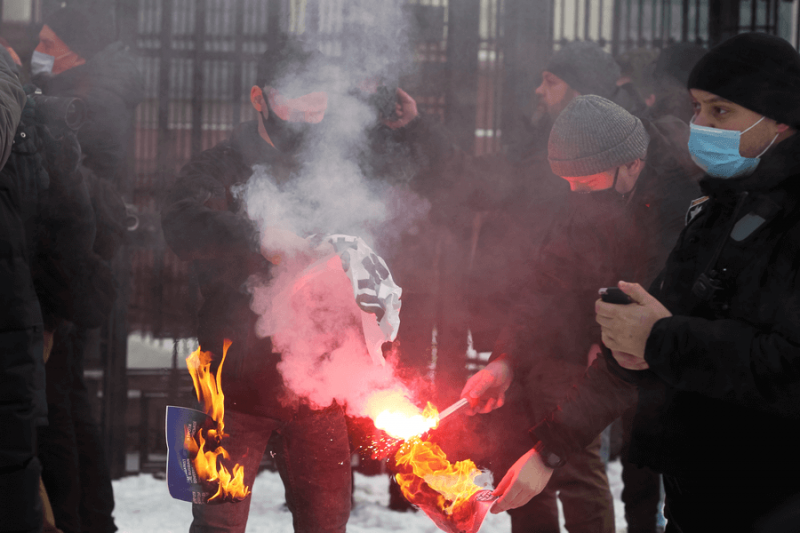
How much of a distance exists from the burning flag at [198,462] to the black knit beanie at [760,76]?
6.58 ft

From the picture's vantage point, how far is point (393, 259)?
4.13 metres

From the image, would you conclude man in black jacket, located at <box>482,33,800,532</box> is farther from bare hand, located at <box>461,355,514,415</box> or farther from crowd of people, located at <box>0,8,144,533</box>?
crowd of people, located at <box>0,8,144,533</box>

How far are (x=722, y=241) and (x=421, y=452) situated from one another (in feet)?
4.30

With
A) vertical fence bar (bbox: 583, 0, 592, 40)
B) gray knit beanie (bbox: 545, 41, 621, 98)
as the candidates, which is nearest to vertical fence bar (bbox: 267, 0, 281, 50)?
gray knit beanie (bbox: 545, 41, 621, 98)

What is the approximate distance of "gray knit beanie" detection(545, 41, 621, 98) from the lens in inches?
150

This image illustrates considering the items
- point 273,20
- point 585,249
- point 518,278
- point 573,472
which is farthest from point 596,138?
point 273,20

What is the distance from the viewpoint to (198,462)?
2.45 m

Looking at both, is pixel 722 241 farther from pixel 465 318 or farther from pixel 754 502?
pixel 465 318

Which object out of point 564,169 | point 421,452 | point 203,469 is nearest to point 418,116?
point 564,169

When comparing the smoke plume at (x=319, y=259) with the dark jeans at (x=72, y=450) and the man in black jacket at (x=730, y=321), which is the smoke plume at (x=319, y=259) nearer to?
the man in black jacket at (x=730, y=321)

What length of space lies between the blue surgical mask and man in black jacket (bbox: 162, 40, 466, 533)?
148 cm

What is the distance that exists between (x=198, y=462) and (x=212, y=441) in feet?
0.28

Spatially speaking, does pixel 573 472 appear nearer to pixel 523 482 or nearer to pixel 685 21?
pixel 523 482

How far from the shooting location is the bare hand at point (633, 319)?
1.75 m
